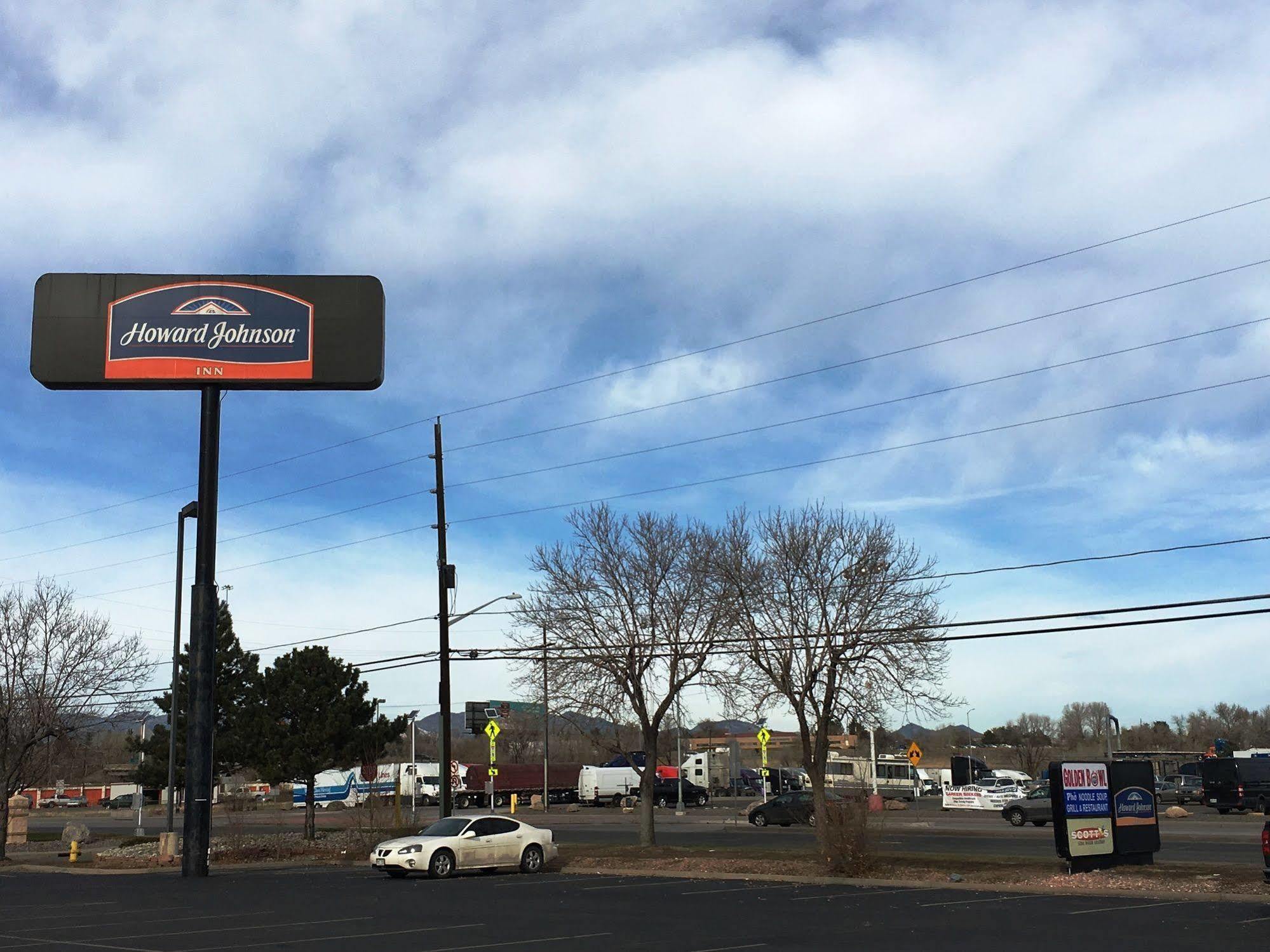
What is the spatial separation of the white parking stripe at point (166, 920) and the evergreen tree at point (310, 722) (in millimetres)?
21849

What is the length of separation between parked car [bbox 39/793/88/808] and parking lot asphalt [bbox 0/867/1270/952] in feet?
294

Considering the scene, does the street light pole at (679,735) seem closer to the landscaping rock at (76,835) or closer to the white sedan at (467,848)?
the white sedan at (467,848)

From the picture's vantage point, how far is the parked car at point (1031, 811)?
44.4 m

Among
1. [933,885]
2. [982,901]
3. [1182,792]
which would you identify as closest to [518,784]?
[1182,792]

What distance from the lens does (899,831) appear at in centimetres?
4097

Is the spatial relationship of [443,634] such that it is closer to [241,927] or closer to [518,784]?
[241,927]

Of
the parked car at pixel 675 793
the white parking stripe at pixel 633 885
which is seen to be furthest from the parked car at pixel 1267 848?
the parked car at pixel 675 793

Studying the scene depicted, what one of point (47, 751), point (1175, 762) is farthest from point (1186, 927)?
point (1175, 762)

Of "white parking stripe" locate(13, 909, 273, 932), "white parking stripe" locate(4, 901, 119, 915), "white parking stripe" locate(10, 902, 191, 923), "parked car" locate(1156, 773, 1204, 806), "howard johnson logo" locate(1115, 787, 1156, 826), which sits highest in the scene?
"howard johnson logo" locate(1115, 787, 1156, 826)

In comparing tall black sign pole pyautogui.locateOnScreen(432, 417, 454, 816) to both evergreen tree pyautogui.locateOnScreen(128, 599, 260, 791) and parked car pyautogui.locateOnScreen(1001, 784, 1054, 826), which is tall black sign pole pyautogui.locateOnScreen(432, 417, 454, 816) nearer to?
evergreen tree pyautogui.locateOnScreen(128, 599, 260, 791)

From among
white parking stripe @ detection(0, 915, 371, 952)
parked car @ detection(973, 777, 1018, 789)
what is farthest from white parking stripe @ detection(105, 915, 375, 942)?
parked car @ detection(973, 777, 1018, 789)

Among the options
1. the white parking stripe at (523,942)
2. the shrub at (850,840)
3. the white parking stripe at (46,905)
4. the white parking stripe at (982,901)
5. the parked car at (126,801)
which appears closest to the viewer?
the white parking stripe at (523,942)

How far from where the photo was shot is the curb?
18.1m

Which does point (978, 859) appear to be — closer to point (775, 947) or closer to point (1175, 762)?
point (775, 947)
